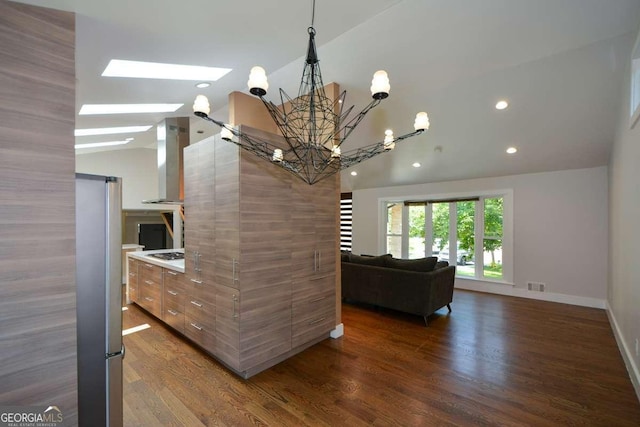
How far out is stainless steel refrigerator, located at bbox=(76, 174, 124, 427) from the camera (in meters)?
1.41

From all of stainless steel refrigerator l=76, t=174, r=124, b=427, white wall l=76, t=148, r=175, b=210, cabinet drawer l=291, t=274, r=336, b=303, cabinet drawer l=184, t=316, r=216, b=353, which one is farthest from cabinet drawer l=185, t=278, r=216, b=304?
white wall l=76, t=148, r=175, b=210

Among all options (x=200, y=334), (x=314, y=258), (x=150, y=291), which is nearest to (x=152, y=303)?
(x=150, y=291)

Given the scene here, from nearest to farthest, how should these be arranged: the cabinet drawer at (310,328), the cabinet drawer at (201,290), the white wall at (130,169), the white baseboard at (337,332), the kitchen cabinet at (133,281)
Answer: the cabinet drawer at (201,290) → the cabinet drawer at (310,328) → the white baseboard at (337,332) → the kitchen cabinet at (133,281) → the white wall at (130,169)

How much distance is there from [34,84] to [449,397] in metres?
3.46

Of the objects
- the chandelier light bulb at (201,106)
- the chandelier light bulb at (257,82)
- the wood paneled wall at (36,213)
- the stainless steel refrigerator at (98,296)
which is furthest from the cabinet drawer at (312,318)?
the chandelier light bulb at (257,82)

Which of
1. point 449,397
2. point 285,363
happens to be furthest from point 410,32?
point 285,363

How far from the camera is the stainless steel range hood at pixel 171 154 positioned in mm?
3855

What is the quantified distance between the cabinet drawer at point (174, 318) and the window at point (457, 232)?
5.22 meters

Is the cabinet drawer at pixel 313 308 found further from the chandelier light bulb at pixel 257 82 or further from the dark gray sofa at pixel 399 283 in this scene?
the chandelier light bulb at pixel 257 82

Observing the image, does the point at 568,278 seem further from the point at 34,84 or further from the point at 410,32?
the point at 34,84

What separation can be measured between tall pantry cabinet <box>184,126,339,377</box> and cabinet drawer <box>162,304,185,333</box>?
0.58 feet

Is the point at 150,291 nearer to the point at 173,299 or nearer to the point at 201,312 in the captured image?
the point at 173,299

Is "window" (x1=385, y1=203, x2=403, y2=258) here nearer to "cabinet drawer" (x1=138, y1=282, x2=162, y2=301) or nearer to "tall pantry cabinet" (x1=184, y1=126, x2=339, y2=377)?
"tall pantry cabinet" (x1=184, y1=126, x2=339, y2=377)

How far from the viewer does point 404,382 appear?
8.13 ft
